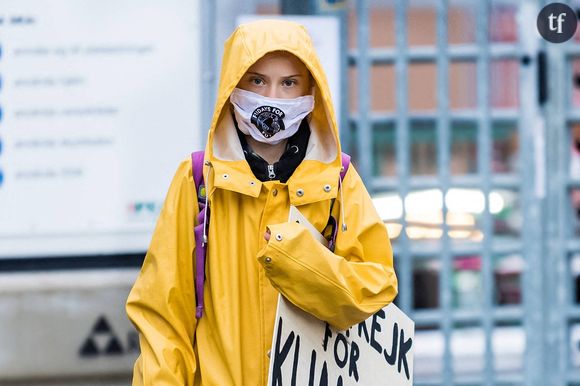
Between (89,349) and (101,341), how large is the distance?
0.23 ft

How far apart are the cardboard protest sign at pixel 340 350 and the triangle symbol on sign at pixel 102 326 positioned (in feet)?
7.41

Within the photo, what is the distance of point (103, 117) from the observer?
5605mm

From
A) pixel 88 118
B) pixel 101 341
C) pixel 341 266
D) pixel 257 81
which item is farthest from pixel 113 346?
pixel 341 266

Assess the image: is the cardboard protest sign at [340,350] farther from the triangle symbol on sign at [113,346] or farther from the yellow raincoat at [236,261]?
the triangle symbol on sign at [113,346]

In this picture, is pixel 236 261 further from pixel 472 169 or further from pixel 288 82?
A: pixel 472 169

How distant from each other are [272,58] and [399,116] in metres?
2.48

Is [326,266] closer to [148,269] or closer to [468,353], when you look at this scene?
[148,269]

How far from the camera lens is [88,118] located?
18.4ft

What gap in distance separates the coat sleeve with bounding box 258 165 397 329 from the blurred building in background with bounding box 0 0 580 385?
91.7 inches

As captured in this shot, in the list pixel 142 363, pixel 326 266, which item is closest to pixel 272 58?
pixel 326 266

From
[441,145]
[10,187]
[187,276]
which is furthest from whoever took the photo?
[441,145]

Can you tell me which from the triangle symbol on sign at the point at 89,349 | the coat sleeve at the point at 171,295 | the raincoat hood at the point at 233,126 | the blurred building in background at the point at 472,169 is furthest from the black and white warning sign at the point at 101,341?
the raincoat hood at the point at 233,126

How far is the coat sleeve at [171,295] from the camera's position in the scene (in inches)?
135

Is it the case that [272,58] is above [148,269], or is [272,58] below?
A: above
